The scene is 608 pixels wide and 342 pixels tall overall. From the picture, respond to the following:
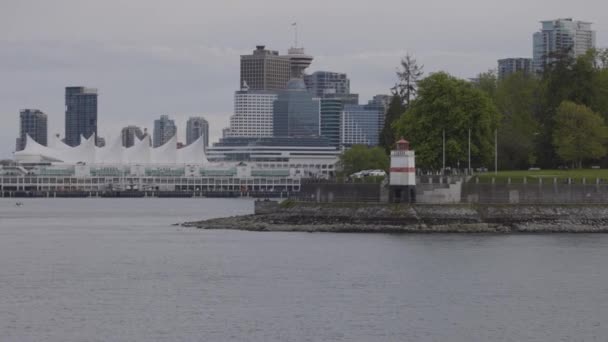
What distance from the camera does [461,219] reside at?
250ft

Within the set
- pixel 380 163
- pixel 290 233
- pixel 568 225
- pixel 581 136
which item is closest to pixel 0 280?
pixel 290 233

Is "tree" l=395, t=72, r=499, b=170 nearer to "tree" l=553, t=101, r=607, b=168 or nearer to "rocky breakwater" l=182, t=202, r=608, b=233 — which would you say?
"tree" l=553, t=101, r=607, b=168

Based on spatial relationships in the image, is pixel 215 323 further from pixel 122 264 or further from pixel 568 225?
pixel 568 225

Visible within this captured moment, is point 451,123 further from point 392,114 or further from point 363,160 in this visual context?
point 363,160

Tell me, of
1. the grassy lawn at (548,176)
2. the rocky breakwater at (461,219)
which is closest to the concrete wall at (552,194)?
the rocky breakwater at (461,219)

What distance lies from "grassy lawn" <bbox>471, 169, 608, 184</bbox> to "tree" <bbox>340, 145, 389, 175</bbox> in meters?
42.8

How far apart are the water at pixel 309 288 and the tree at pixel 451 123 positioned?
17.4m

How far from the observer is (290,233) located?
257ft

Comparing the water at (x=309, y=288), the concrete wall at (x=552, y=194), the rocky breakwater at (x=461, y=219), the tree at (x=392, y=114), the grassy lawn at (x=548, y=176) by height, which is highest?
the tree at (x=392, y=114)

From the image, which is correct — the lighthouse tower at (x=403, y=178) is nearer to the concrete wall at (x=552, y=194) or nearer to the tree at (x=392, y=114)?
the concrete wall at (x=552, y=194)

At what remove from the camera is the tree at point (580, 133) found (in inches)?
3656

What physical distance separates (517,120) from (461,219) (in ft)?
104

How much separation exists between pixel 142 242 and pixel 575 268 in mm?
27153

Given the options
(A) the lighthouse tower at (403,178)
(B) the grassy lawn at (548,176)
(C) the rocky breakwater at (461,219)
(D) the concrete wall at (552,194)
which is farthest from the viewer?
(B) the grassy lawn at (548,176)
